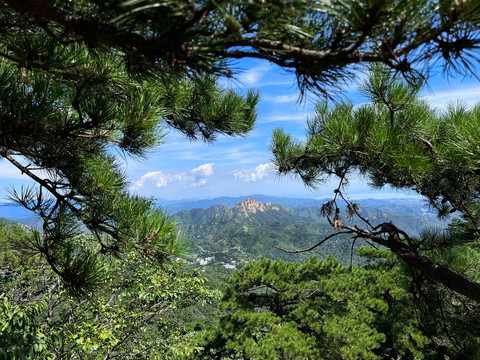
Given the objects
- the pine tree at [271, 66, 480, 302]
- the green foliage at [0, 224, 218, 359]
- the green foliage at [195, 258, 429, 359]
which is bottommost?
the green foliage at [195, 258, 429, 359]

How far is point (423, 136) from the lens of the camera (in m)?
2.06

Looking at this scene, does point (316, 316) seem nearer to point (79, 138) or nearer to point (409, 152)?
point (409, 152)

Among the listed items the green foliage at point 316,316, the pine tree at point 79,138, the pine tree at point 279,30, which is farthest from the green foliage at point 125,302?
the pine tree at point 279,30

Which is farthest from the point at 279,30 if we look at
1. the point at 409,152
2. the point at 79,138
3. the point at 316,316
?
the point at 316,316

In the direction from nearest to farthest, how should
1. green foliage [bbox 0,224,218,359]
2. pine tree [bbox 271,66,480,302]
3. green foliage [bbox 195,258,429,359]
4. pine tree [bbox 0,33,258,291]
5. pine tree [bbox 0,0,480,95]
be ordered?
pine tree [bbox 0,0,480,95]
pine tree [bbox 0,33,258,291]
pine tree [bbox 271,66,480,302]
green foliage [bbox 0,224,218,359]
green foliage [bbox 195,258,429,359]

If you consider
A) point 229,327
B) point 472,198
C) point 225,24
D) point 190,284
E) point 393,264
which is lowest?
point 229,327

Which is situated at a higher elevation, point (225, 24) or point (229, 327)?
point (225, 24)

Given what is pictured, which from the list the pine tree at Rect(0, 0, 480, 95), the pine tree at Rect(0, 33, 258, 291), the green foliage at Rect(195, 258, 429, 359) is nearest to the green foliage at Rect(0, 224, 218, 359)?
the pine tree at Rect(0, 33, 258, 291)

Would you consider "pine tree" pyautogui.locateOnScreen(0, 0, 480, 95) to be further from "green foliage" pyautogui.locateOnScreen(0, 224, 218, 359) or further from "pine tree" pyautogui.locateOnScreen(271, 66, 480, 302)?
"green foliage" pyautogui.locateOnScreen(0, 224, 218, 359)

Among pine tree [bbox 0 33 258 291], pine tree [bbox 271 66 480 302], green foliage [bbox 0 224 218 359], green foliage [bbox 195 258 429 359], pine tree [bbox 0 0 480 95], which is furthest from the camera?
green foliage [bbox 195 258 429 359]

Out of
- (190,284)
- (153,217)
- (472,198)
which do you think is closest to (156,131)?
(153,217)

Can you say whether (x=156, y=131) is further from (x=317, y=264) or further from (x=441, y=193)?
(x=317, y=264)

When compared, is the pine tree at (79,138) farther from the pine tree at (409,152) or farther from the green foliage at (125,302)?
the green foliage at (125,302)

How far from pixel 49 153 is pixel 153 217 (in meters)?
0.78
